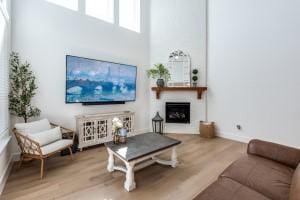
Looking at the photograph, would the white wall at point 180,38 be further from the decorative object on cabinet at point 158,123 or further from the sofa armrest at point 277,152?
the sofa armrest at point 277,152

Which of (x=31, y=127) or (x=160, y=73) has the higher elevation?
(x=160, y=73)

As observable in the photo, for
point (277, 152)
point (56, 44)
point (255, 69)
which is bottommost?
point (277, 152)

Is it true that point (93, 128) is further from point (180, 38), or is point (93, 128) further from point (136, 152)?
point (180, 38)

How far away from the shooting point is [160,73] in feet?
15.0

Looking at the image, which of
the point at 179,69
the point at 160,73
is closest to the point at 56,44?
the point at 160,73

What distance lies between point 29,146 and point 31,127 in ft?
1.10

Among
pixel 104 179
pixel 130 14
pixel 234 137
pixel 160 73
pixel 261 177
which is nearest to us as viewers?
pixel 261 177

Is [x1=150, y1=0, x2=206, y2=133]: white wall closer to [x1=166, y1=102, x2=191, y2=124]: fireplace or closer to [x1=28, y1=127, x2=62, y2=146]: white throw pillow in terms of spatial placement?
[x1=166, y1=102, x2=191, y2=124]: fireplace

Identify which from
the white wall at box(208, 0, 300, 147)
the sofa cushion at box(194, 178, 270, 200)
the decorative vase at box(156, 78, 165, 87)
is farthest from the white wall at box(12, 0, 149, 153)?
the sofa cushion at box(194, 178, 270, 200)

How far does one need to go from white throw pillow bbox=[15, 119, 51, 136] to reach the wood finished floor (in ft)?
1.94

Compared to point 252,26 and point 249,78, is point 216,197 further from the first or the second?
point 252,26

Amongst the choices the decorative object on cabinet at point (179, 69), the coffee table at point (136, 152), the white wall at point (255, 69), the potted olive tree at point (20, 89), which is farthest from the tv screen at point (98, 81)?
the white wall at point (255, 69)

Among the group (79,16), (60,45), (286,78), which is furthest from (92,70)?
(286,78)

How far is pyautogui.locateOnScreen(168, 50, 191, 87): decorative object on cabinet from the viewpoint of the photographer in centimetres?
471
